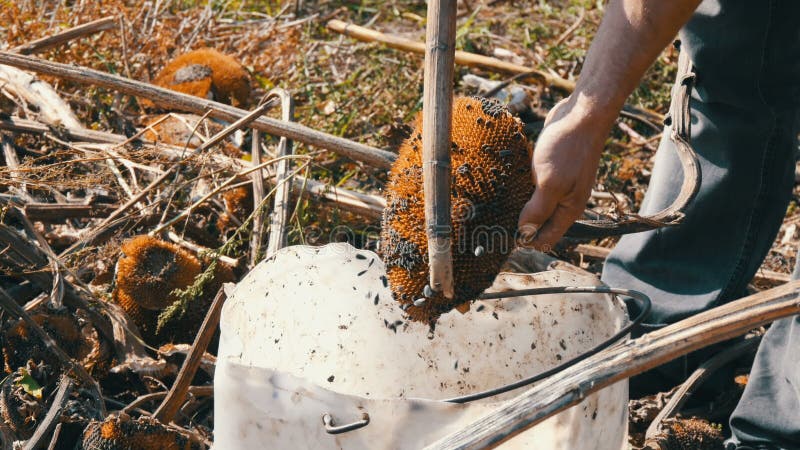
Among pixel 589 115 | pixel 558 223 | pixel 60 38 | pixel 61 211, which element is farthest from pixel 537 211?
pixel 60 38

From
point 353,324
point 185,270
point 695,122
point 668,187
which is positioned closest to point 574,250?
point 668,187

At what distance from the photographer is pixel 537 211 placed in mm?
1518

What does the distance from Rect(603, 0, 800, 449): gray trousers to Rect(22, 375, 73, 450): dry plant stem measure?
5.29 feet

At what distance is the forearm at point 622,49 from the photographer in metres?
1.44

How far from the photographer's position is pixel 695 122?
95.9 inches

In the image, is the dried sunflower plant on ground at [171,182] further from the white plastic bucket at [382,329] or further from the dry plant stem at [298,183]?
the white plastic bucket at [382,329]

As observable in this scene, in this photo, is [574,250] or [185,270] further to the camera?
[574,250]

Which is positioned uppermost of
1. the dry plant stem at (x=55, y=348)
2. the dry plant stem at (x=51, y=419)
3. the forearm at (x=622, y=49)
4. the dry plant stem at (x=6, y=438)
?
the forearm at (x=622, y=49)

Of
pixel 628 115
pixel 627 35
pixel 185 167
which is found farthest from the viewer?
pixel 628 115

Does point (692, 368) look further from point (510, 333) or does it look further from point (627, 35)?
point (627, 35)

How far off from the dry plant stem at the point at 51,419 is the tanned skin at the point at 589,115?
1234mm

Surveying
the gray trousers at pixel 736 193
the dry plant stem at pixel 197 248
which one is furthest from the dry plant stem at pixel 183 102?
the gray trousers at pixel 736 193

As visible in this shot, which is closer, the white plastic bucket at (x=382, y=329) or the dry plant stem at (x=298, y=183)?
the white plastic bucket at (x=382, y=329)

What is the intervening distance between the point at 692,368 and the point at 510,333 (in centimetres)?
68
